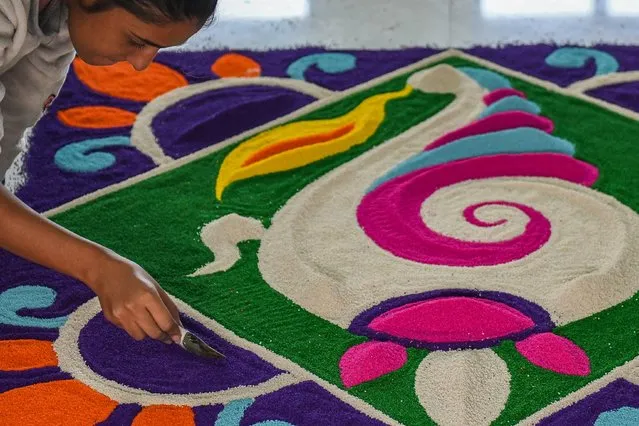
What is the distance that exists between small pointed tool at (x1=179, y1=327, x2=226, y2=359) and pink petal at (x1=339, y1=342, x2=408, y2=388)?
0.14m

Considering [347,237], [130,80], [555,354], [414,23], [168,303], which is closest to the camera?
[168,303]

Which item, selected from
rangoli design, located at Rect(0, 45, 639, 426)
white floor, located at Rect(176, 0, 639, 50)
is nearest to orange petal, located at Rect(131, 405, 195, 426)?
rangoli design, located at Rect(0, 45, 639, 426)

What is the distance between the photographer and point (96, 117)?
5.90 ft

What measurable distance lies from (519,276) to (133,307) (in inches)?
20.8

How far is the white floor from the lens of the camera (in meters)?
2.04

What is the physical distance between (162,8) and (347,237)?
1.70 feet

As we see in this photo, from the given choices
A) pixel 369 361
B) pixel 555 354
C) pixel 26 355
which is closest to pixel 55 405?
pixel 26 355

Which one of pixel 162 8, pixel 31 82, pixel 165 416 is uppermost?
pixel 162 8

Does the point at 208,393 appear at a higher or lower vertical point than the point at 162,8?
lower

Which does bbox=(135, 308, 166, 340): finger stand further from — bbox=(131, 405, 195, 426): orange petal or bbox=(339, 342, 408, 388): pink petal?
bbox=(339, 342, 408, 388): pink petal

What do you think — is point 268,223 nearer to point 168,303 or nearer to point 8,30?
point 168,303

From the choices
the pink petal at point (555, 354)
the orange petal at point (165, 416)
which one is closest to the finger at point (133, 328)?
the orange petal at point (165, 416)

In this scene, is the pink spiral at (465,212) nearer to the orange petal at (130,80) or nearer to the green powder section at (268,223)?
the green powder section at (268,223)

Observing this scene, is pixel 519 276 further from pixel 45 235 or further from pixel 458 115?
pixel 45 235
